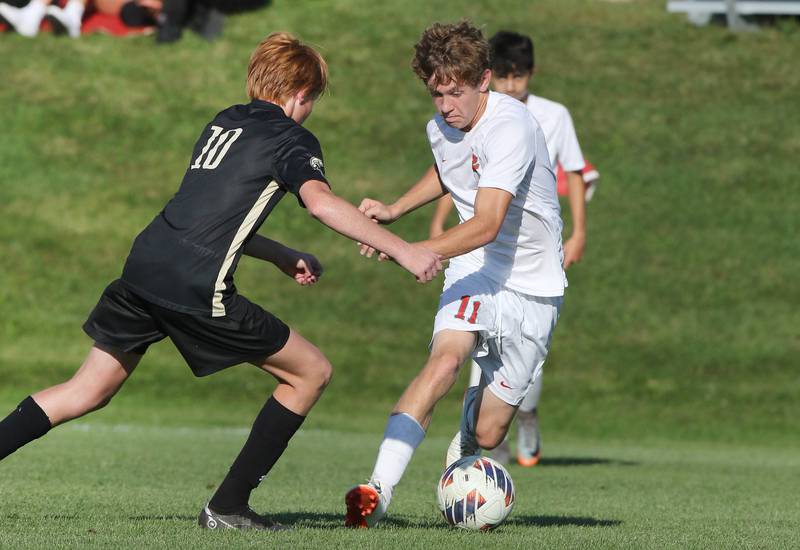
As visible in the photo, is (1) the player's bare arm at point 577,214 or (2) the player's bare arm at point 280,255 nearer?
(2) the player's bare arm at point 280,255

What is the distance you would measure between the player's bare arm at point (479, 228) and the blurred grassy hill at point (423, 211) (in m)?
8.59

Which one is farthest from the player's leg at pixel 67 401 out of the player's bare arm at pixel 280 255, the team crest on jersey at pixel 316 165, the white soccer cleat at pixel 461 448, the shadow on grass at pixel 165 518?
the white soccer cleat at pixel 461 448

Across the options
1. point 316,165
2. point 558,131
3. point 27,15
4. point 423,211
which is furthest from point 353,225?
point 27,15

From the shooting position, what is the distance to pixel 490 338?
6.64 metres

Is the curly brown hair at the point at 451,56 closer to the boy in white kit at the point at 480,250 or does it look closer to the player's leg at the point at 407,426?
the boy in white kit at the point at 480,250

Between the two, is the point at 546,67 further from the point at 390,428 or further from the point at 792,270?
the point at 390,428

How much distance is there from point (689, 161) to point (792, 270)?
3.45 metres

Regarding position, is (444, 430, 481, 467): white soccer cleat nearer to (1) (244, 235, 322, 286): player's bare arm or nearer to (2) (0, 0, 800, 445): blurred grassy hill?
(1) (244, 235, 322, 286): player's bare arm

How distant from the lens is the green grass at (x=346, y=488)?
5.64m

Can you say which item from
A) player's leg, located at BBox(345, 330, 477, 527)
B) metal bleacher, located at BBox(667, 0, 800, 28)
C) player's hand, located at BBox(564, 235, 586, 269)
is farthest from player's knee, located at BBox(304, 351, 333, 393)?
metal bleacher, located at BBox(667, 0, 800, 28)

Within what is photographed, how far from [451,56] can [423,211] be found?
46.4ft

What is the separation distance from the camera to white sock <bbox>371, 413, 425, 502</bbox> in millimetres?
5852

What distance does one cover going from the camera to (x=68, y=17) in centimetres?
2475

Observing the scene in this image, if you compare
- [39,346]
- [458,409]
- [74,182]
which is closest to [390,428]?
[458,409]
